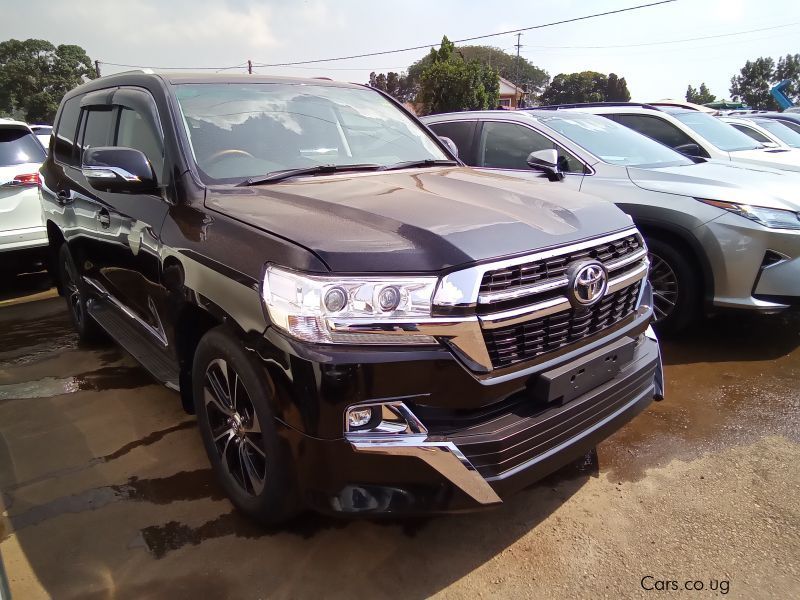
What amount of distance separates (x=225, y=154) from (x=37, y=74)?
76.7 metres

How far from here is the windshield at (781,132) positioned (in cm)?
1152

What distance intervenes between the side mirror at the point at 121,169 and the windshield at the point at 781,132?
498 inches

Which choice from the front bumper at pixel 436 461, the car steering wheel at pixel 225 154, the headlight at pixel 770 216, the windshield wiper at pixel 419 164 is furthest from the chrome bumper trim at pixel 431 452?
the headlight at pixel 770 216

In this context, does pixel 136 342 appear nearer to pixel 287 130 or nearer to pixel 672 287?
pixel 287 130

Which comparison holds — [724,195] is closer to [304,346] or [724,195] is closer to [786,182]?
[786,182]

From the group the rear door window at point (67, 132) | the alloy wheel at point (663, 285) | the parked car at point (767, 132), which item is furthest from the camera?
the parked car at point (767, 132)

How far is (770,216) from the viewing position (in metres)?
3.81

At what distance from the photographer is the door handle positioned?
3223 mm

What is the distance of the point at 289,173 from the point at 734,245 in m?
3.04

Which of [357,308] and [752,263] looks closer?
[357,308]

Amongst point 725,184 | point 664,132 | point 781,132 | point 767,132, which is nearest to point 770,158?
point 664,132

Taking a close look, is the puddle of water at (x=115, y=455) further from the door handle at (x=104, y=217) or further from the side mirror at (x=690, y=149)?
the side mirror at (x=690, y=149)

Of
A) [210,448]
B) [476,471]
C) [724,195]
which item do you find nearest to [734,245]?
[724,195]

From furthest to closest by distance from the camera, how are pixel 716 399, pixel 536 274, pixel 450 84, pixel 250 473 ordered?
pixel 450 84, pixel 716 399, pixel 250 473, pixel 536 274
